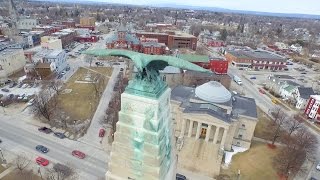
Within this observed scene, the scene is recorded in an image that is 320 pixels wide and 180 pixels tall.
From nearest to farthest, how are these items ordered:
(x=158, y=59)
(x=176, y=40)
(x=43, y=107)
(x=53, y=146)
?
(x=158, y=59) < (x=53, y=146) < (x=43, y=107) < (x=176, y=40)

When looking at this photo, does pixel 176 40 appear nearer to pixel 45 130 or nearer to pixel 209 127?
pixel 209 127

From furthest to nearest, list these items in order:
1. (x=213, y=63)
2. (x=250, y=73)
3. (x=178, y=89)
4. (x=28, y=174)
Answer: (x=250, y=73), (x=213, y=63), (x=178, y=89), (x=28, y=174)

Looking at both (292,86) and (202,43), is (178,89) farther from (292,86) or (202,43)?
(202,43)

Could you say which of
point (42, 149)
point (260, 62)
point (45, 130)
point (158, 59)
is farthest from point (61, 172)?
point (260, 62)

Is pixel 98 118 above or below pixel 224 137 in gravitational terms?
below

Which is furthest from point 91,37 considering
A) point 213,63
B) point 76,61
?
point 213,63

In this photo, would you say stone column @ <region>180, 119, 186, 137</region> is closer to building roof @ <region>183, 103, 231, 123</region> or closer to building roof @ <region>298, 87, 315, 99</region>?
building roof @ <region>183, 103, 231, 123</region>

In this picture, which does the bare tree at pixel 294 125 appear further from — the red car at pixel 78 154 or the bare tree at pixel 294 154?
the red car at pixel 78 154

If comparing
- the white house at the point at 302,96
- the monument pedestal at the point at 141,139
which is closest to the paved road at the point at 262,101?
the white house at the point at 302,96
